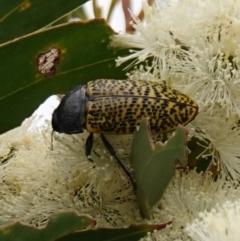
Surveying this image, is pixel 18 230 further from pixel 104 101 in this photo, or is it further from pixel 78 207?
pixel 104 101

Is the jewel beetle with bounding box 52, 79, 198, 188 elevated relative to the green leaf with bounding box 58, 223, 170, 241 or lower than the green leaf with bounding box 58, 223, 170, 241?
elevated

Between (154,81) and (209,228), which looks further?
(154,81)

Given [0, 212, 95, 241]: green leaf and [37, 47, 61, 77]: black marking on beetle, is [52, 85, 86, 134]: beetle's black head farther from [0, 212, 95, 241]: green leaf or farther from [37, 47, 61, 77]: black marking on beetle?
[0, 212, 95, 241]: green leaf

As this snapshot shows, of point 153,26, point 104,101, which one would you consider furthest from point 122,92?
point 153,26

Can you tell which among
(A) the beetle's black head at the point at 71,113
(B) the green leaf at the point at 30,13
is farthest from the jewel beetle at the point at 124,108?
(B) the green leaf at the point at 30,13

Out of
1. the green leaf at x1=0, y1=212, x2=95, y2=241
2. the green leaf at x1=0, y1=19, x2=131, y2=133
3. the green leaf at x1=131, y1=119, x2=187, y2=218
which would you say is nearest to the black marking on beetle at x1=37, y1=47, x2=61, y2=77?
the green leaf at x1=0, y1=19, x2=131, y2=133

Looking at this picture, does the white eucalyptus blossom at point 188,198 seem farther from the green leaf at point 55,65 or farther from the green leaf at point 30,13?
the green leaf at point 30,13
